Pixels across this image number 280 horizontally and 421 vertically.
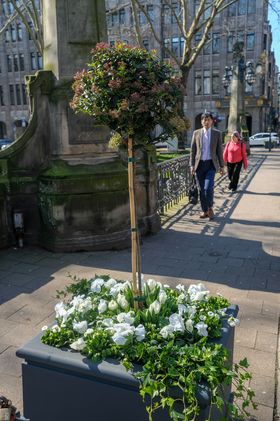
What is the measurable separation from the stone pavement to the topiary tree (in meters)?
1.34

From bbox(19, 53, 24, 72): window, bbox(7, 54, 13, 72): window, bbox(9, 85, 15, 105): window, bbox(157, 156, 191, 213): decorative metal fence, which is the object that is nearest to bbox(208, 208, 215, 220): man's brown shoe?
bbox(157, 156, 191, 213): decorative metal fence

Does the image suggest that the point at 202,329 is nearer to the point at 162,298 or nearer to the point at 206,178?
the point at 162,298

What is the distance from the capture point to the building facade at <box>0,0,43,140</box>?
5481 cm

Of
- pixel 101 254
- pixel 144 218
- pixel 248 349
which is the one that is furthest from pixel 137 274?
pixel 144 218

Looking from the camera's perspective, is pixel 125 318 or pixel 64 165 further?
pixel 64 165

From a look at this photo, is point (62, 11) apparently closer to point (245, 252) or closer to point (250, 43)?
point (245, 252)

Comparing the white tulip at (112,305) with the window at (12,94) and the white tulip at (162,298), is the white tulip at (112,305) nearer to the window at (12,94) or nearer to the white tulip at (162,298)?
the white tulip at (162,298)

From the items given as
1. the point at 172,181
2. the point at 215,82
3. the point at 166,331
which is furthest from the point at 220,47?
the point at 166,331

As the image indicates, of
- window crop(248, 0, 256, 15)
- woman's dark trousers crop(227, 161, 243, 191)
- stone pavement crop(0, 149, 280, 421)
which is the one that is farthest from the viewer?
window crop(248, 0, 256, 15)

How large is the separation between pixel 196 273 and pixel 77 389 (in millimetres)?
3394

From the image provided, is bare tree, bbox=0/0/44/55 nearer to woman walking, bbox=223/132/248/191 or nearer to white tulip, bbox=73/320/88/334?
woman walking, bbox=223/132/248/191

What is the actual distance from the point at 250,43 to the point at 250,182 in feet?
124

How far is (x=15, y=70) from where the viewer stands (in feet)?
185

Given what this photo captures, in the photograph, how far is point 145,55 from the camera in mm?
2670
